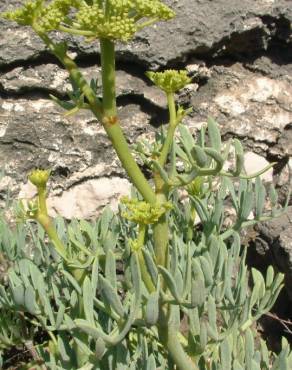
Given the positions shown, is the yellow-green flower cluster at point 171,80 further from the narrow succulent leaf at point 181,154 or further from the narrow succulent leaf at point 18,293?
the narrow succulent leaf at point 18,293

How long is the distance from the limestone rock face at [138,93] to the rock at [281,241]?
135mm

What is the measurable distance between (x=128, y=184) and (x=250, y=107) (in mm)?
372

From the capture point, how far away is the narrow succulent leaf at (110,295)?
93 centimetres

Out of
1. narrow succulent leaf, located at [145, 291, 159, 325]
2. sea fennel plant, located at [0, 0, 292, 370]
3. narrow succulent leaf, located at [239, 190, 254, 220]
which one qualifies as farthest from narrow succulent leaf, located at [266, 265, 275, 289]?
narrow succulent leaf, located at [145, 291, 159, 325]

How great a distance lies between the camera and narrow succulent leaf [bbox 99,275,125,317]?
93cm

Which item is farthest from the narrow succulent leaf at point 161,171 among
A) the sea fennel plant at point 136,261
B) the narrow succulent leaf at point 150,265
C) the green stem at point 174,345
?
the green stem at point 174,345

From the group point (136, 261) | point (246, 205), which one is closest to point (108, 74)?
point (136, 261)

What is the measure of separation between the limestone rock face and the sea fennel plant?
0.33 metres

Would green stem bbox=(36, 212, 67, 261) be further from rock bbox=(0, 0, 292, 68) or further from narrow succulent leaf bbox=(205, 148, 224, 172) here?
rock bbox=(0, 0, 292, 68)

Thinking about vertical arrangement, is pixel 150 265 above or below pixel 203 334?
above

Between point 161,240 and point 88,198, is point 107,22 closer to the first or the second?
point 161,240

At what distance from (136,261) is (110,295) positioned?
63 mm

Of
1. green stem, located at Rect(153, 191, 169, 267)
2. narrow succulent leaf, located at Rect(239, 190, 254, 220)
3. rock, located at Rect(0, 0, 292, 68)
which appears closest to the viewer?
green stem, located at Rect(153, 191, 169, 267)

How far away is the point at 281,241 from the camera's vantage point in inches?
66.5
